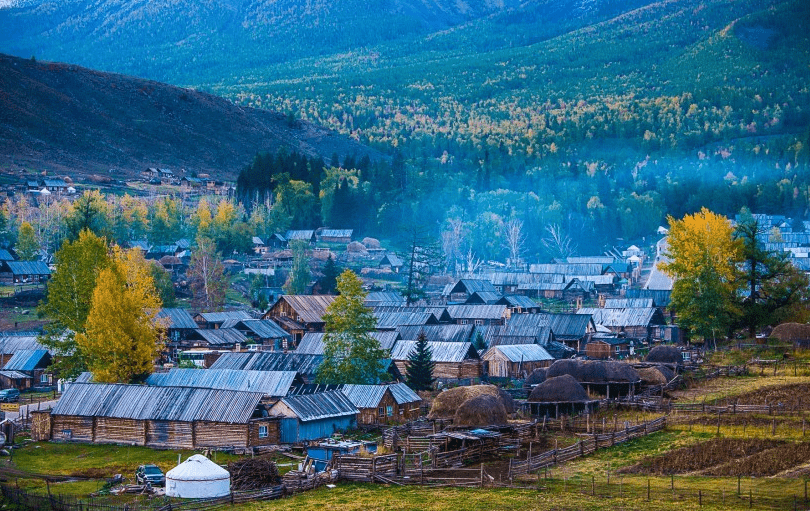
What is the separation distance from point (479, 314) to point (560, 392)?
35205 millimetres

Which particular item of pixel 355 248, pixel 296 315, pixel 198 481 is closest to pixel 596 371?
pixel 198 481

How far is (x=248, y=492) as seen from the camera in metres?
38.3

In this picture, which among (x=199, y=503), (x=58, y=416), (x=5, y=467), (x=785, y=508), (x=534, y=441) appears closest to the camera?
(x=785, y=508)

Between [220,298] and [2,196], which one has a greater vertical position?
[2,196]

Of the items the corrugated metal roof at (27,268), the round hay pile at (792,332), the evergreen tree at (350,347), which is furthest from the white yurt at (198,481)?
the corrugated metal roof at (27,268)

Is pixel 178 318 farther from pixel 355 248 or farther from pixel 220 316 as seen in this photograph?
pixel 355 248

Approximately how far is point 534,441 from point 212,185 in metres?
134

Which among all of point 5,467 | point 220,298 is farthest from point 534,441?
point 220,298

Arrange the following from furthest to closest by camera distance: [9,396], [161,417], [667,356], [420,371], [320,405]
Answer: [667,356], [420,371], [9,396], [320,405], [161,417]

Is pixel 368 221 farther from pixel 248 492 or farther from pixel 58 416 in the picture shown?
pixel 248 492

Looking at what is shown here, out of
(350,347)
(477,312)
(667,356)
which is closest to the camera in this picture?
(350,347)

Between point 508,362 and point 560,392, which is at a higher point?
point 508,362

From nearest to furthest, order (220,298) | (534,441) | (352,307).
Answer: (534,441), (352,307), (220,298)

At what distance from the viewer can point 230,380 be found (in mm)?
57875
